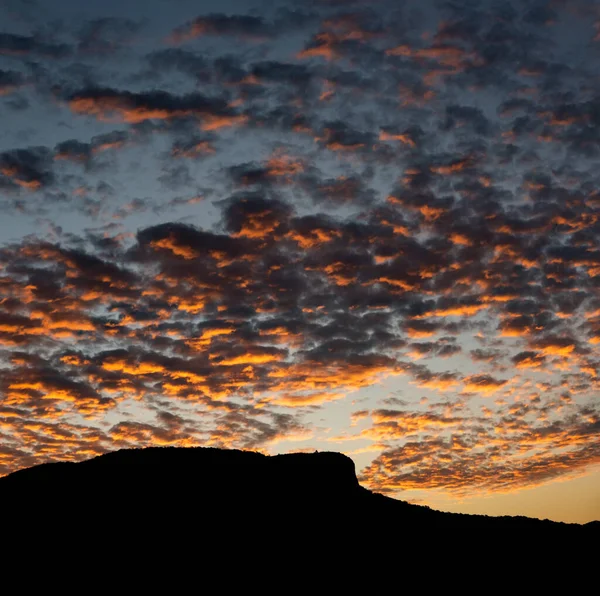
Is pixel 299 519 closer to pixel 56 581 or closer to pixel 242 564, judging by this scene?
pixel 242 564

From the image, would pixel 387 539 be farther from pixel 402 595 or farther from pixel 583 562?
pixel 583 562

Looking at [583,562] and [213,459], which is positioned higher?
[213,459]

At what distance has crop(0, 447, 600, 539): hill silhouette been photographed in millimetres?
43438

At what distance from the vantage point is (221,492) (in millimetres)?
46156

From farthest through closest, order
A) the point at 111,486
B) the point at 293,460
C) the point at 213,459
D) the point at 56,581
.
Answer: the point at 293,460
the point at 213,459
the point at 111,486
the point at 56,581

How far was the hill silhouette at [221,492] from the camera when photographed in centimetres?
4344

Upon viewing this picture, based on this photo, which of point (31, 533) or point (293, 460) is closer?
point (31, 533)

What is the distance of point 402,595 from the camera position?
148 ft

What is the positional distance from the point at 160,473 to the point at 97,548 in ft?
26.4

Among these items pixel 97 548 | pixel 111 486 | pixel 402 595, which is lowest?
pixel 402 595

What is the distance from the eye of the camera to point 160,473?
4656 centimetres

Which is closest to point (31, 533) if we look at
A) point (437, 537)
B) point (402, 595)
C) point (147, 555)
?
point (147, 555)

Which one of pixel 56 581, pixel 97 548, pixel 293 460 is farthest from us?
pixel 293 460

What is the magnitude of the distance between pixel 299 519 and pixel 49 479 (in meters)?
17.1
